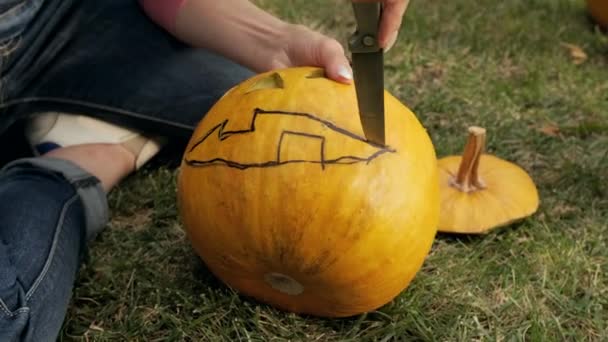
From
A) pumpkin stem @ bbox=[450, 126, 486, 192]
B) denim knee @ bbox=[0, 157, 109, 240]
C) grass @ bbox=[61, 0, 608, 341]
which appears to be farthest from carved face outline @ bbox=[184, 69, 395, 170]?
pumpkin stem @ bbox=[450, 126, 486, 192]

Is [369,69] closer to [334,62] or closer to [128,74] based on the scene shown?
[334,62]

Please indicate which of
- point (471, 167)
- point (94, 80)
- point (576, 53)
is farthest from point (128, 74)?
point (576, 53)

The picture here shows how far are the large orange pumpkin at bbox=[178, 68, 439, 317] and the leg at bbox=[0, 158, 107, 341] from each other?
279mm

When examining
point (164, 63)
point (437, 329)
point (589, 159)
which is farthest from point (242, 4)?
point (589, 159)

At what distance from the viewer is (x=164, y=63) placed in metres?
1.97

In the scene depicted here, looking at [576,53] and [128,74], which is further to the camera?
[576,53]

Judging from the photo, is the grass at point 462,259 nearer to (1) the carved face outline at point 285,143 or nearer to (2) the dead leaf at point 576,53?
(2) the dead leaf at point 576,53

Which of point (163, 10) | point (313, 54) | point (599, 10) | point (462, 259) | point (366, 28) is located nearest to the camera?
point (366, 28)

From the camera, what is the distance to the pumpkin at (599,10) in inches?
119

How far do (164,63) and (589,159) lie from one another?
1199 mm

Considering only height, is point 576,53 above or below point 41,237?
below

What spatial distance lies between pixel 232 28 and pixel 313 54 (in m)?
0.32

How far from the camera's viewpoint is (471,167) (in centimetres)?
175

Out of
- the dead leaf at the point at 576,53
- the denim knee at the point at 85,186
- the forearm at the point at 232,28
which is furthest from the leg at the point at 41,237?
the dead leaf at the point at 576,53
